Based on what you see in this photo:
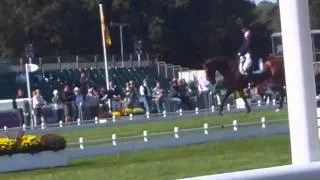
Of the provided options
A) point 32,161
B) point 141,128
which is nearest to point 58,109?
point 141,128

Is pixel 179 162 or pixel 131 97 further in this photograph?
pixel 131 97

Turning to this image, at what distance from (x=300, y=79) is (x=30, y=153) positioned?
11.4m

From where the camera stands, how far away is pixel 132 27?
72.4m

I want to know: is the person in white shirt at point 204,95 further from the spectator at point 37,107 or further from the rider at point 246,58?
the spectator at point 37,107

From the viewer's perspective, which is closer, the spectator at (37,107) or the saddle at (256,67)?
the saddle at (256,67)

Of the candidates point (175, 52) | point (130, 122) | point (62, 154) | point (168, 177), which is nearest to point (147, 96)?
point (130, 122)

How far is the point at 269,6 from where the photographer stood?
111062 mm

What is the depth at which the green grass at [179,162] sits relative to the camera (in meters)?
16.2

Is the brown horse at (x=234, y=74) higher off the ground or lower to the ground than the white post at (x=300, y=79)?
higher

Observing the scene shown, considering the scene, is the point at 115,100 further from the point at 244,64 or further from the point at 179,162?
the point at 179,162

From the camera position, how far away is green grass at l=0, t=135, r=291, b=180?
1616 centimetres

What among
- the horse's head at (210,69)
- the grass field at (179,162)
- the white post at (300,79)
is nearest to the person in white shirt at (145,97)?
the horse's head at (210,69)

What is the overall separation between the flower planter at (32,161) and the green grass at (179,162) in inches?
13.3

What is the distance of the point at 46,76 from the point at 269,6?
5936 centimetres
